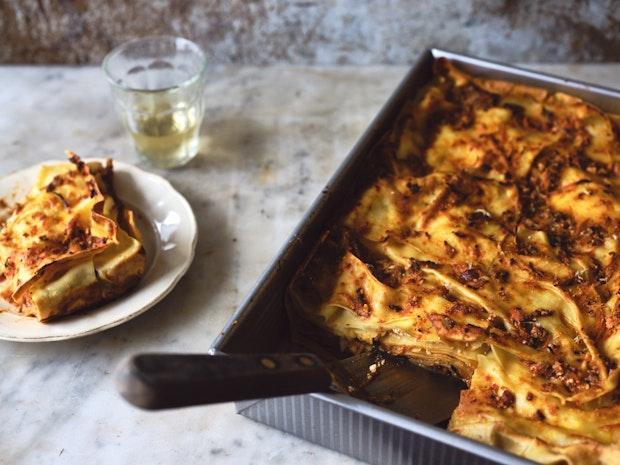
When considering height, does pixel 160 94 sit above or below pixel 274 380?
below

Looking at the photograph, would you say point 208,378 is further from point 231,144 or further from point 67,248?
point 231,144

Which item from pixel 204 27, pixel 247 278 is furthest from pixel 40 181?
pixel 204 27

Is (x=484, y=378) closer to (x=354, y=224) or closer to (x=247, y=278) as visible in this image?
(x=354, y=224)

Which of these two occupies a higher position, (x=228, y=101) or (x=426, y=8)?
(x=426, y=8)

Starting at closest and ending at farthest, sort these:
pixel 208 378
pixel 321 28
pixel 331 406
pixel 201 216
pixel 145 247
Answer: pixel 208 378, pixel 331 406, pixel 145 247, pixel 201 216, pixel 321 28

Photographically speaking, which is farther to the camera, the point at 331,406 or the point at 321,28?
the point at 321,28

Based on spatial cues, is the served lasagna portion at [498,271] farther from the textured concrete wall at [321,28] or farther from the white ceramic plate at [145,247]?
the textured concrete wall at [321,28]

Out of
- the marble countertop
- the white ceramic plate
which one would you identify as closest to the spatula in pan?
the marble countertop

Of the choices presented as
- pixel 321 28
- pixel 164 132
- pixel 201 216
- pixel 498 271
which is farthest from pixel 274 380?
pixel 321 28
